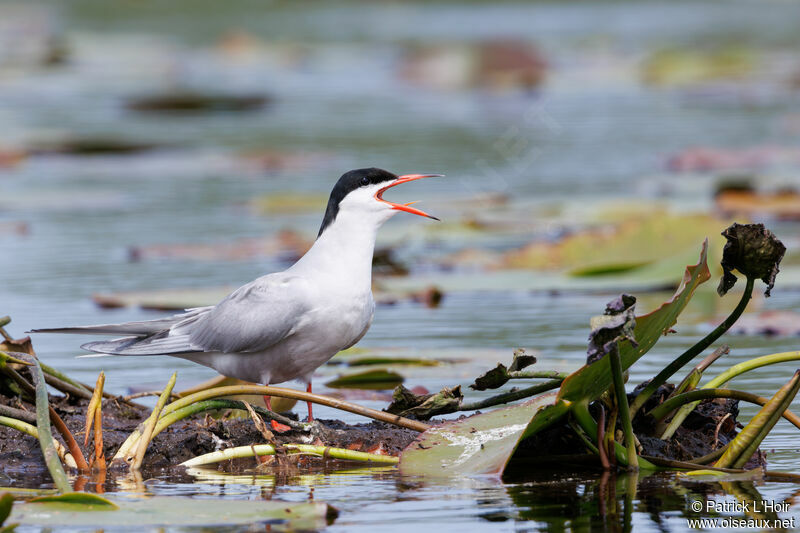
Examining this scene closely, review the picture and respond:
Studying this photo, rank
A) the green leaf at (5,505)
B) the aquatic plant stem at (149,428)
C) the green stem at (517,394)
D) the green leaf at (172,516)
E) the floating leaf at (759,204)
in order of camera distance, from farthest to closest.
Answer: the floating leaf at (759,204) → the green stem at (517,394) → the aquatic plant stem at (149,428) → the green leaf at (172,516) → the green leaf at (5,505)

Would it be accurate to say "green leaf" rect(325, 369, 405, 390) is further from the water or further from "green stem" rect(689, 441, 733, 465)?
"green stem" rect(689, 441, 733, 465)

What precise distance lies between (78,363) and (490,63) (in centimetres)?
1485

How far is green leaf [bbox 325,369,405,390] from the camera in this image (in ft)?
16.0

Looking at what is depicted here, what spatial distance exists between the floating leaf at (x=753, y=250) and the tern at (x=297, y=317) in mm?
1150

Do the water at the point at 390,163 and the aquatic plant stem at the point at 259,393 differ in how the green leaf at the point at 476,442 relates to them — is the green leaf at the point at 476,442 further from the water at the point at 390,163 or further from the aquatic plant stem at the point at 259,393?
the aquatic plant stem at the point at 259,393

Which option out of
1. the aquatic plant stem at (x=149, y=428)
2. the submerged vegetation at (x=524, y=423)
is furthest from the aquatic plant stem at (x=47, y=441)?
the aquatic plant stem at (x=149, y=428)

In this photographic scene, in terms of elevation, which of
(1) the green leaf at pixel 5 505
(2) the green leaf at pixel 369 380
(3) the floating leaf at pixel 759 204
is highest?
(3) the floating leaf at pixel 759 204

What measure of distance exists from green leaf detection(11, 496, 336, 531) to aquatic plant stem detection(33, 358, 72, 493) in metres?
0.14

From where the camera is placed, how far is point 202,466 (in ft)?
12.7

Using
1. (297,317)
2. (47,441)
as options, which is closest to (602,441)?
(297,317)

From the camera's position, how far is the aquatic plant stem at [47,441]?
10.6ft

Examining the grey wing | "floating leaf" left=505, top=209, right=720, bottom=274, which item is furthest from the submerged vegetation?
"floating leaf" left=505, top=209, right=720, bottom=274

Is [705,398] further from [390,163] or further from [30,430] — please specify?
[390,163]

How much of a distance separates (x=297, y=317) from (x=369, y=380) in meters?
0.87
